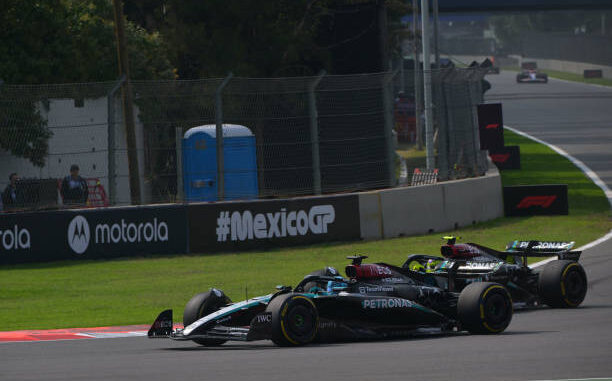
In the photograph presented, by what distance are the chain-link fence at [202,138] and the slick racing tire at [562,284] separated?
24.2 ft

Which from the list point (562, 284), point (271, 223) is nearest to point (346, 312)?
point (562, 284)

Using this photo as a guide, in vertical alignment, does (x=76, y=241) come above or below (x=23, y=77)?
below

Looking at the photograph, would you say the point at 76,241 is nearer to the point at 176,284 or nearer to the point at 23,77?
the point at 176,284

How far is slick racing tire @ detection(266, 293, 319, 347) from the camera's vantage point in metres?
9.50

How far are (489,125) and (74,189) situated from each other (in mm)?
10070

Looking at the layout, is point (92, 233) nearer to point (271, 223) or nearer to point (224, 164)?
point (224, 164)

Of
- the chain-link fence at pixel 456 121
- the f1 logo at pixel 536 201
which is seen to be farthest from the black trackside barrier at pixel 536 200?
the chain-link fence at pixel 456 121

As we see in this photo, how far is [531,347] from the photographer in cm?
915

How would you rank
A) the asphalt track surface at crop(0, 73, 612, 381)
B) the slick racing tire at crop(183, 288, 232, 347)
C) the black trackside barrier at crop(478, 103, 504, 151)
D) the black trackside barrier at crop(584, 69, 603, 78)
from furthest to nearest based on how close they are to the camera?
the black trackside barrier at crop(584, 69, 603, 78)
the black trackside barrier at crop(478, 103, 504, 151)
the slick racing tire at crop(183, 288, 232, 347)
the asphalt track surface at crop(0, 73, 612, 381)

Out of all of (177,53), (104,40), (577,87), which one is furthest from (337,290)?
(577,87)

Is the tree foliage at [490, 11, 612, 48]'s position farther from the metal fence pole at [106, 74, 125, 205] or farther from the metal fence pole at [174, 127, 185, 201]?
the metal fence pole at [106, 74, 125, 205]

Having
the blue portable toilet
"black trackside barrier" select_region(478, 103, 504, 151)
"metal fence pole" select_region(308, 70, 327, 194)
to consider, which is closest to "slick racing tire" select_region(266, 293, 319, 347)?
the blue portable toilet

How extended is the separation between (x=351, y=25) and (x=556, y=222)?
7429 millimetres

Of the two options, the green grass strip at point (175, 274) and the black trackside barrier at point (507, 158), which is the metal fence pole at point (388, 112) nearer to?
the green grass strip at point (175, 274)
